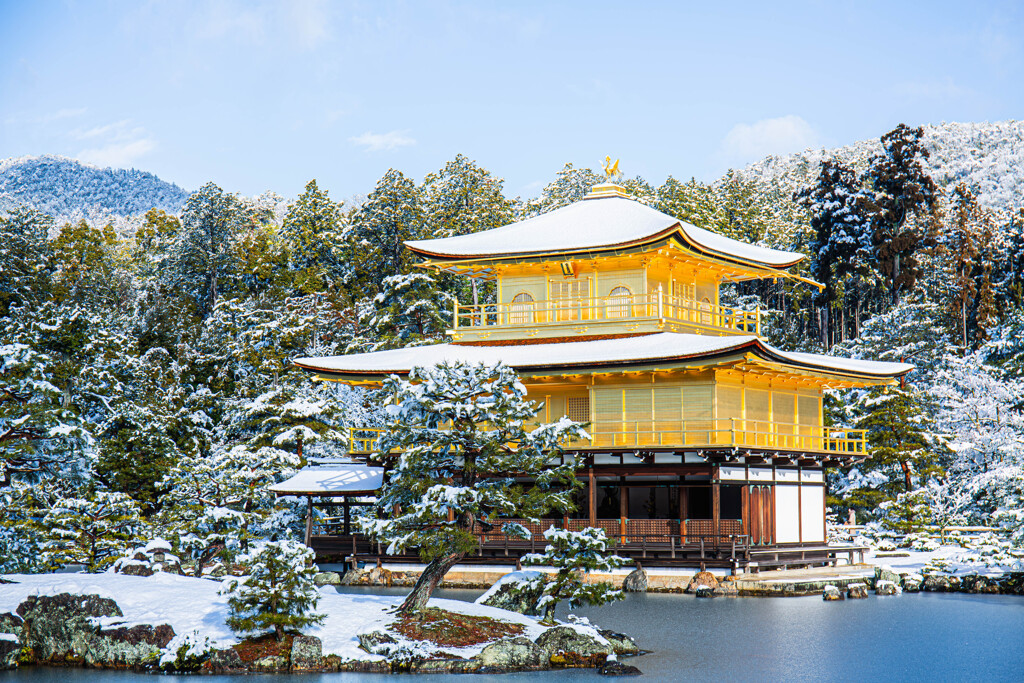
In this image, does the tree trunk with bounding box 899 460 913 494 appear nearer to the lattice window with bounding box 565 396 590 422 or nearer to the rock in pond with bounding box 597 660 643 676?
the lattice window with bounding box 565 396 590 422

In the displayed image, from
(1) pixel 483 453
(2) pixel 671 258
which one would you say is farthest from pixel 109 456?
(1) pixel 483 453

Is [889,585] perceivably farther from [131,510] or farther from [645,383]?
[131,510]

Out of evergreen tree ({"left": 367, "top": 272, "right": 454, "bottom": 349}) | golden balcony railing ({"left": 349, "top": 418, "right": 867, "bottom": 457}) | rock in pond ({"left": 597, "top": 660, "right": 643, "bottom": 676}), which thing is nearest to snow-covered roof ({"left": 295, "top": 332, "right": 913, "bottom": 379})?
golden balcony railing ({"left": 349, "top": 418, "right": 867, "bottom": 457})

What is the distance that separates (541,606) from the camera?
22312 millimetres

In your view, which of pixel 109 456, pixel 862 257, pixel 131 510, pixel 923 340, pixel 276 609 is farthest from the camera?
pixel 862 257

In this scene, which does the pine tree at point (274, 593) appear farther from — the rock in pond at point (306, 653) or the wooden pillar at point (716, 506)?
the wooden pillar at point (716, 506)

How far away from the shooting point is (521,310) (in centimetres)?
4162

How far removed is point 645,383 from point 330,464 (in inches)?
505

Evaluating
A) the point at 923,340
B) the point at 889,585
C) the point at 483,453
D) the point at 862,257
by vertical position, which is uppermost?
the point at 862,257

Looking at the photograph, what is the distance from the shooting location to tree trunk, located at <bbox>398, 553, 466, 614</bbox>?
2228 centimetres

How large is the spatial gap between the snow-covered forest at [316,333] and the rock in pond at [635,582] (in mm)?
10327

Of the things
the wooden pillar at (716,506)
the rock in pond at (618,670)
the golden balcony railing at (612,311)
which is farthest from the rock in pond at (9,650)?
the golden balcony railing at (612,311)

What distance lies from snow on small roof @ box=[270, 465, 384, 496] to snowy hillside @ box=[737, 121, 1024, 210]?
244ft

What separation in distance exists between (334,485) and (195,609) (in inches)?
655
